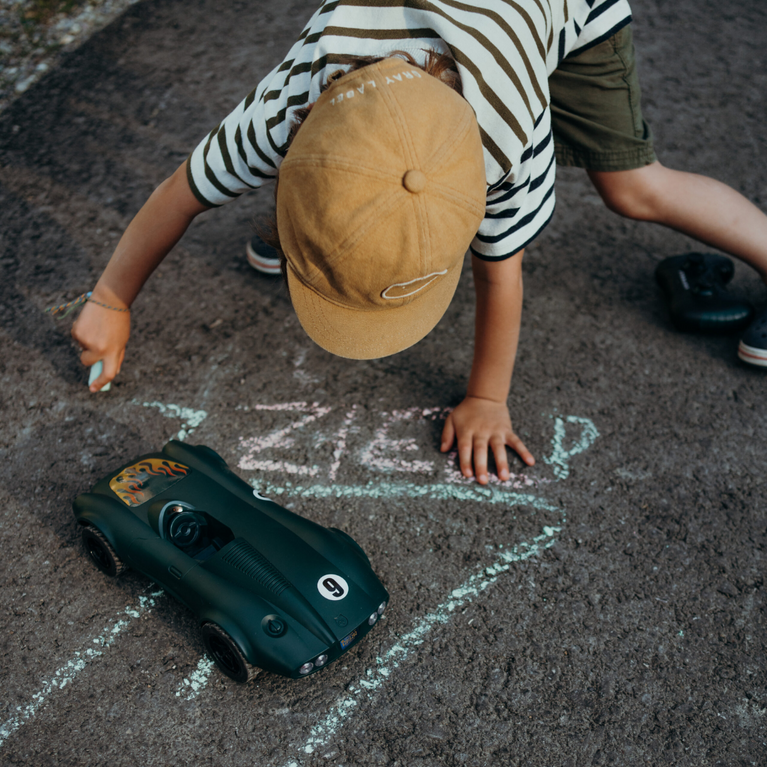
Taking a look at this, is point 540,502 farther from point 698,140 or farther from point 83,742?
point 698,140

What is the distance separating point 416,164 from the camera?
3.63 feet

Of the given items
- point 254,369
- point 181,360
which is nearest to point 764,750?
point 254,369

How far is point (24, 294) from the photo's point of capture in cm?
214

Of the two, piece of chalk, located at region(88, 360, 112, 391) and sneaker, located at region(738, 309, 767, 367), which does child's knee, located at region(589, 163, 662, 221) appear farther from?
piece of chalk, located at region(88, 360, 112, 391)

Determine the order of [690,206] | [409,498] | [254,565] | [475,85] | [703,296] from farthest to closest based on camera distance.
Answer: [703,296]
[690,206]
[409,498]
[254,565]
[475,85]

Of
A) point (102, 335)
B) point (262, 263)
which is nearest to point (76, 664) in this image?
Result: point (102, 335)

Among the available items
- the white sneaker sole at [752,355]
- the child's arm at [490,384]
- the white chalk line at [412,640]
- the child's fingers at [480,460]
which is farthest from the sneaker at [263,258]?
the white sneaker sole at [752,355]

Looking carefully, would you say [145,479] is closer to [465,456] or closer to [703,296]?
[465,456]

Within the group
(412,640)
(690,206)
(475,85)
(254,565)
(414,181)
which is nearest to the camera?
(414,181)

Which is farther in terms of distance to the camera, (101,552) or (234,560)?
(101,552)

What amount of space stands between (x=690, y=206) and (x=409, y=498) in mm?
1133

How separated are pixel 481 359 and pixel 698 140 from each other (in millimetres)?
1821

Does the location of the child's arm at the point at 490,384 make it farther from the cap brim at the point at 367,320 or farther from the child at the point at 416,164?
the cap brim at the point at 367,320

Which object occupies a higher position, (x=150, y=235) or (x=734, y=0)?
(x=150, y=235)
